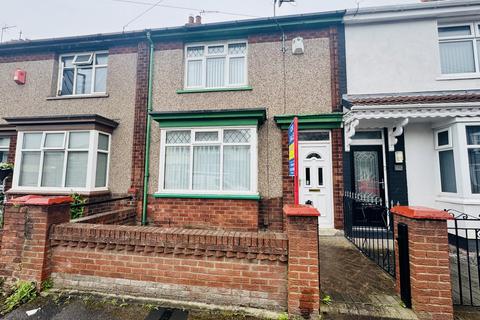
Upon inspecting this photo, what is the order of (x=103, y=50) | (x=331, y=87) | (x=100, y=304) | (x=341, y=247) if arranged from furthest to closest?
(x=103, y=50), (x=331, y=87), (x=341, y=247), (x=100, y=304)

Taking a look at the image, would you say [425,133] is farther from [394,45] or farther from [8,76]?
[8,76]

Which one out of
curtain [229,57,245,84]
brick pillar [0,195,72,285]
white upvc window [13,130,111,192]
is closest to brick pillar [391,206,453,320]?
brick pillar [0,195,72,285]

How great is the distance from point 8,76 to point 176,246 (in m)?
9.77

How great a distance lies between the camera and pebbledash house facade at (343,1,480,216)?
5.32 meters

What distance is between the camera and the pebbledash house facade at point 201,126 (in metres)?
5.99

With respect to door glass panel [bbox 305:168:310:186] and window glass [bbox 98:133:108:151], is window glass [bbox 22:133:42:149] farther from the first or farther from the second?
door glass panel [bbox 305:168:310:186]

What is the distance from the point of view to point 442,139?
579 centimetres

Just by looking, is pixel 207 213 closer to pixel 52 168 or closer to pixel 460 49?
pixel 52 168

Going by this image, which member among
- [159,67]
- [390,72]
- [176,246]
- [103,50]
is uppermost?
[103,50]

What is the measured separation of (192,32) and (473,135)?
809cm

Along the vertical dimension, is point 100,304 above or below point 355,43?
below

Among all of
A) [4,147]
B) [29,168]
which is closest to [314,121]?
[29,168]

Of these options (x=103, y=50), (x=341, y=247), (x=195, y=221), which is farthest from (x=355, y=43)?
(x=103, y=50)

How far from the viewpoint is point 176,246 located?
2980 mm
